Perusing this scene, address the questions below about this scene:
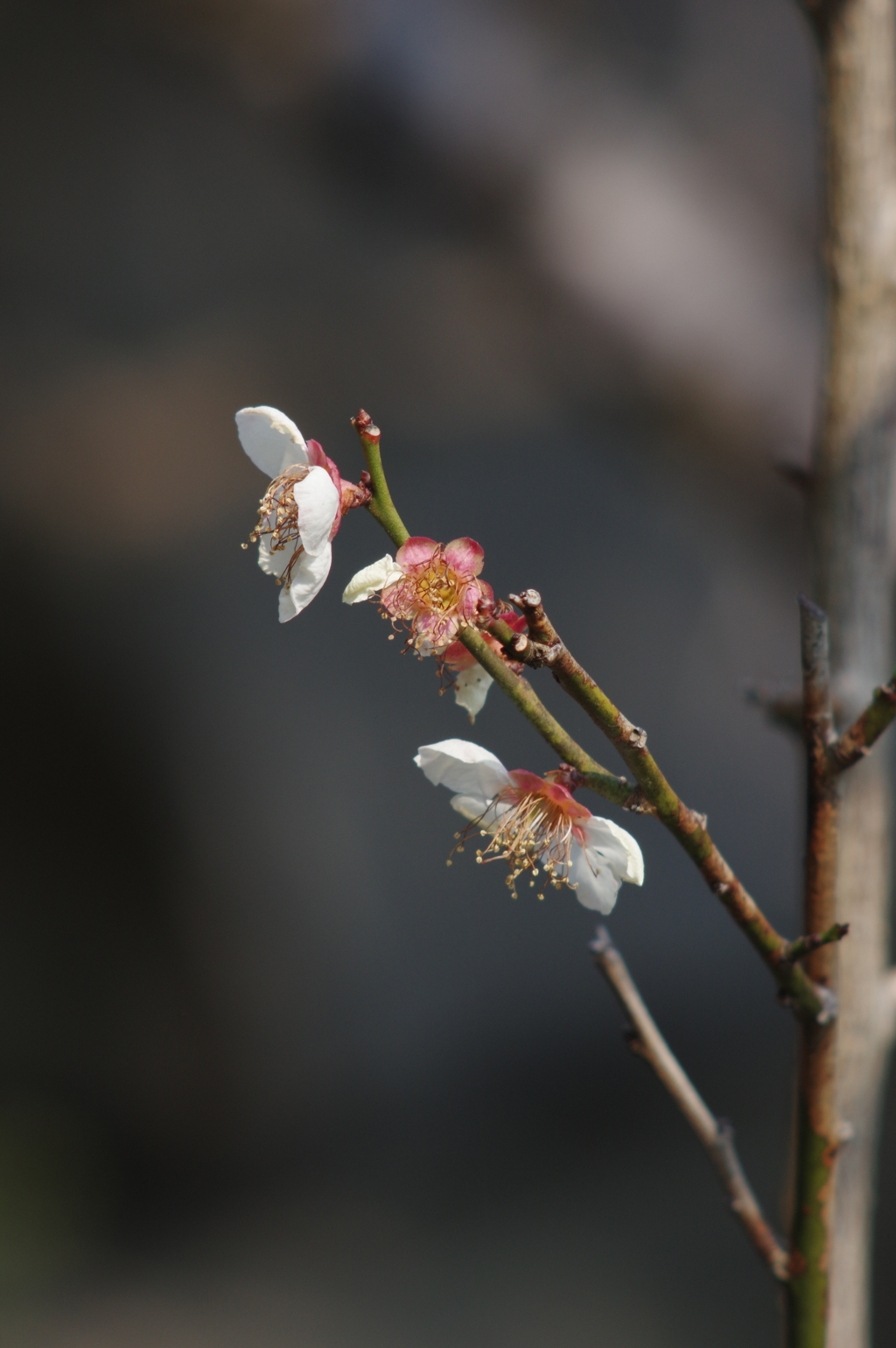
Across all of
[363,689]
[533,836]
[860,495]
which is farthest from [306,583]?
[363,689]

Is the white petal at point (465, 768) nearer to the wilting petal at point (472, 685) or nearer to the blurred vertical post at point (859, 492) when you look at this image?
the wilting petal at point (472, 685)

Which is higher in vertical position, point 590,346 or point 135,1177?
point 590,346

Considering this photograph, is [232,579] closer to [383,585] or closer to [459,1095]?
[459,1095]

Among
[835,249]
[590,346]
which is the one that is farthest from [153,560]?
[835,249]

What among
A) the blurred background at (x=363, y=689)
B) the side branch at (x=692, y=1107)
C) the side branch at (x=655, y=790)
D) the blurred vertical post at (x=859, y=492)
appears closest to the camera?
the side branch at (x=655, y=790)

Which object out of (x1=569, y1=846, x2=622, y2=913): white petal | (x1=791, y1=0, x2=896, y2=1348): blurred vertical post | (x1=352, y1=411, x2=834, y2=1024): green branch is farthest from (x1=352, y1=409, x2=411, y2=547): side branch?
(x1=791, y1=0, x2=896, y2=1348): blurred vertical post

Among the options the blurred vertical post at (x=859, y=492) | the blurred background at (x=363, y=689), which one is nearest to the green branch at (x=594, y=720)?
the blurred vertical post at (x=859, y=492)
